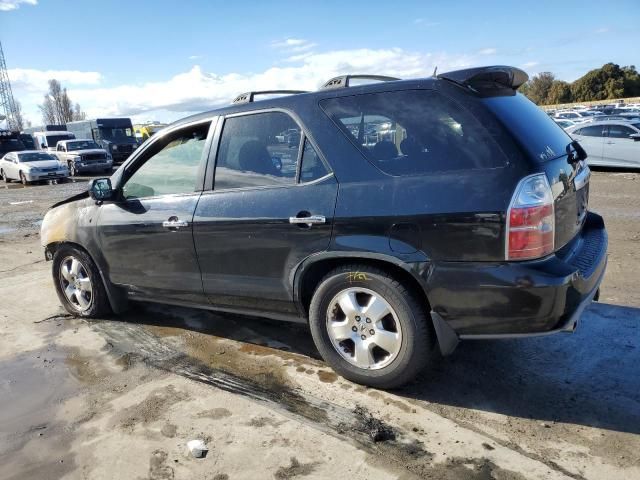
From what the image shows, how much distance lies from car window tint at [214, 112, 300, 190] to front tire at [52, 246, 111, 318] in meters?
1.76

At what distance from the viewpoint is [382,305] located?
121 inches

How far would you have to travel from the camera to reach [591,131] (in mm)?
15281

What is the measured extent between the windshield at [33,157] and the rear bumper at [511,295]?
2412 cm

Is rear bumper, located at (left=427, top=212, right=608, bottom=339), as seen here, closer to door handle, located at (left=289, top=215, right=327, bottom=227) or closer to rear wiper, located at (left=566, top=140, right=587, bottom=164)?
rear wiper, located at (left=566, top=140, right=587, bottom=164)

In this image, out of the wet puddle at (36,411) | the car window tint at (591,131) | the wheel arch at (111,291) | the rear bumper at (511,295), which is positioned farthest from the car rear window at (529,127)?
the car window tint at (591,131)

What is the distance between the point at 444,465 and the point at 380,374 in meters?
0.74

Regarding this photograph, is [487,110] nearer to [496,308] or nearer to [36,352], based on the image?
[496,308]

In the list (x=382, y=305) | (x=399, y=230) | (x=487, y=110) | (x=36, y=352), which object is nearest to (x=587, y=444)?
(x=382, y=305)

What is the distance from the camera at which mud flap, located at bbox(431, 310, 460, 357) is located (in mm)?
2912

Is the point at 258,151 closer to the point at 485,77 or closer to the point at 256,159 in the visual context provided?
the point at 256,159

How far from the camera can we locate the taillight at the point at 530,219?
104 inches

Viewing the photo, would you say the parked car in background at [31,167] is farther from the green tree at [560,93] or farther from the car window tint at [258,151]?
the green tree at [560,93]

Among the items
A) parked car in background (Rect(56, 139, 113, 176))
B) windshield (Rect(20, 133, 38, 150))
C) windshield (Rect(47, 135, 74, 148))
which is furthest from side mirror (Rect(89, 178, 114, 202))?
windshield (Rect(47, 135, 74, 148))

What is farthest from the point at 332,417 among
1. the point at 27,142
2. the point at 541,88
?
the point at 541,88
